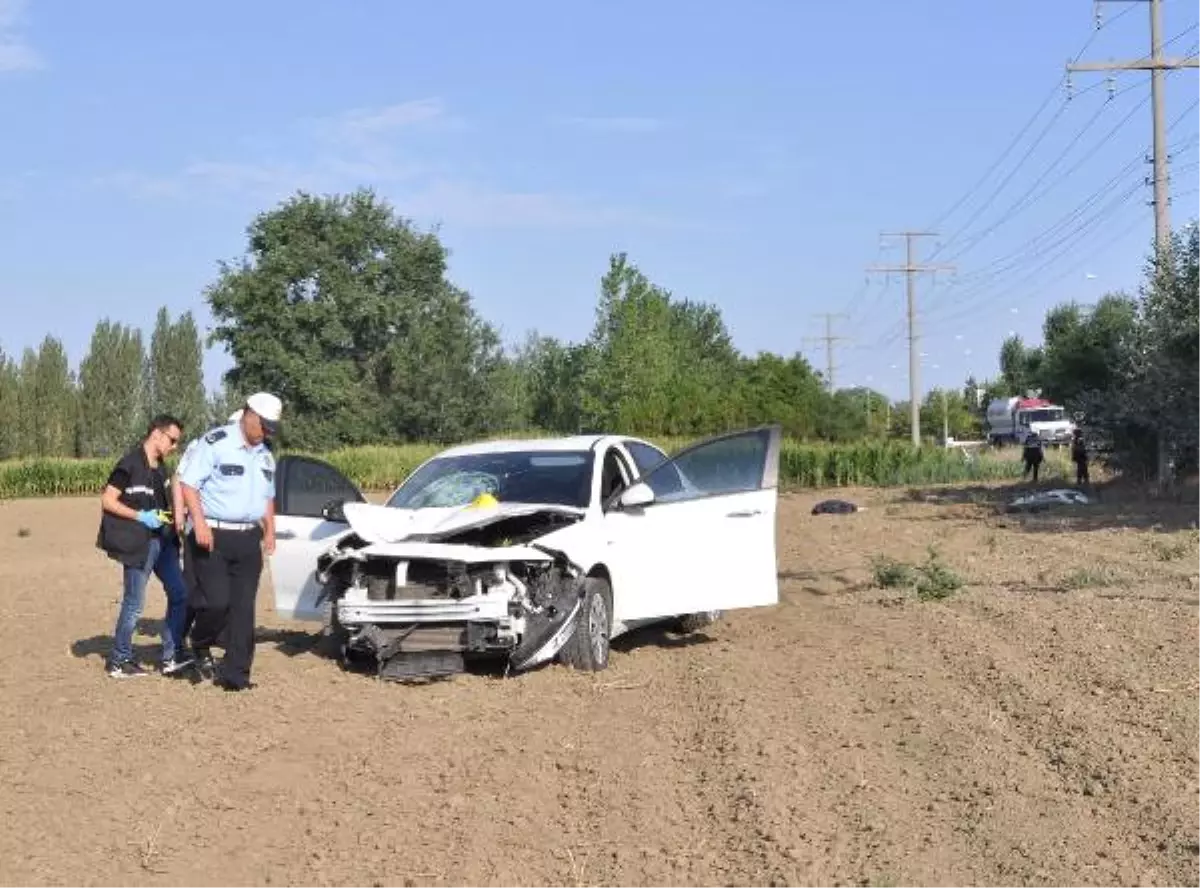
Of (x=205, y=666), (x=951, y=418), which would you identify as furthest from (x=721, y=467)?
(x=951, y=418)

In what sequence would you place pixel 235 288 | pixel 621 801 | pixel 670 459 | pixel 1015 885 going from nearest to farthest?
pixel 1015 885
pixel 621 801
pixel 670 459
pixel 235 288

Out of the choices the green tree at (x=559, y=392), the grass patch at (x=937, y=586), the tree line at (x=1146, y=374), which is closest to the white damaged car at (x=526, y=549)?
the grass patch at (x=937, y=586)

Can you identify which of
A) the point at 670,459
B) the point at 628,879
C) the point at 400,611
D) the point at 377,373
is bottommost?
the point at 628,879

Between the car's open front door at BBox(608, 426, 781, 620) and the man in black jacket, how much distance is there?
296cm

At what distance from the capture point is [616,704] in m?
8.38

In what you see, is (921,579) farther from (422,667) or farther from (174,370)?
(174,370)

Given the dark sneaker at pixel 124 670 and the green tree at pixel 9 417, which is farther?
the green tree at pixel 9 417

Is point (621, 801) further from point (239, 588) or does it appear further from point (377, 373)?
point (377, 373)

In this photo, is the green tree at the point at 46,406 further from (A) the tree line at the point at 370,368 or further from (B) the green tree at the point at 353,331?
(B) the green tree at the point at 353,331

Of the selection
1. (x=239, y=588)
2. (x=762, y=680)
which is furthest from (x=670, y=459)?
(x=239, y=588)

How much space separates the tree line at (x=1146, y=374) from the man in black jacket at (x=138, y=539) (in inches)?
894

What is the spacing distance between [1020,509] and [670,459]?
1972 cm

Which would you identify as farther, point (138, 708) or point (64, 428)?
point (64, 428)

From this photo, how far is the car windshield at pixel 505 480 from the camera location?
10.2 meters
